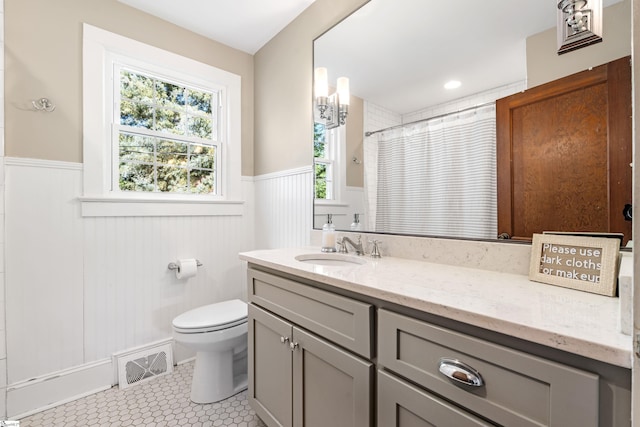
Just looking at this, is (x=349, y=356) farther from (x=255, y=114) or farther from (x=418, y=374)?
(x=255, y=114)

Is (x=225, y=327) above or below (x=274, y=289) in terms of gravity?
below

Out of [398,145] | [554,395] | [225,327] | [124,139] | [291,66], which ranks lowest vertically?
[225,327]

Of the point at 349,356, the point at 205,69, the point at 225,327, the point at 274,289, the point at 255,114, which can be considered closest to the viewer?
the point at 349,356

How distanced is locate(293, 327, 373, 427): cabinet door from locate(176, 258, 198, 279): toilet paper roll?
129 cm

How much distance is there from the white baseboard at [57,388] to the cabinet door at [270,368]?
1122mm

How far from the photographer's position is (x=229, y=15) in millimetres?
2102

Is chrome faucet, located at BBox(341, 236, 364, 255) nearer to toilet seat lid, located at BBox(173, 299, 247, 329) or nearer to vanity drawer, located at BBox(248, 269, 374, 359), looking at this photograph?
vanity drawer, located at BBox(248, 269, 374, 359)

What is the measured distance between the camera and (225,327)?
1.74 metres

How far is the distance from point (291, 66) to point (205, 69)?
2.39 feet

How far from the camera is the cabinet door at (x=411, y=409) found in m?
0.71

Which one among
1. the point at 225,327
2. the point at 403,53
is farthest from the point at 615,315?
the point at 225,327

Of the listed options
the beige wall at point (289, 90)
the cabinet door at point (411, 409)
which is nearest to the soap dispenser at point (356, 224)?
the beige wall at point (289, 90)

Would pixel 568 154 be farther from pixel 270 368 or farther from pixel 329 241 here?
pixel 270 368

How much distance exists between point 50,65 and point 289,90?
57.6 inches
